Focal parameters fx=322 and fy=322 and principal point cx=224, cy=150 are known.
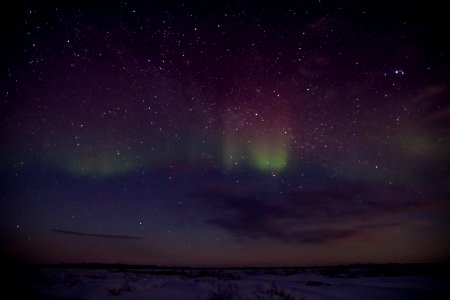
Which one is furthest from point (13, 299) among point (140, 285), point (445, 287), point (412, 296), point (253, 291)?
point (445, 287)

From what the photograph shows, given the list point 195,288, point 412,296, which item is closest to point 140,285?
point 195,288

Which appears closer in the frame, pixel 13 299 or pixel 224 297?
pixel 13 299

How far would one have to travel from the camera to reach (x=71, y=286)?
1140 centimetres

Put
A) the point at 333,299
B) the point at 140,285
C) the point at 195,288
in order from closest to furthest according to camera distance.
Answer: the point at 333,299 → the point at 195,288 → the point at 140,285

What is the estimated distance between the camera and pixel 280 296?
9508 mm

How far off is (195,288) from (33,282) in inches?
229

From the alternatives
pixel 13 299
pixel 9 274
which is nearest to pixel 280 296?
pixel 13 299

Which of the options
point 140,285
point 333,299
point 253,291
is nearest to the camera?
point 333,299

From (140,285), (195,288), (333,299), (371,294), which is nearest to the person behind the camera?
(333,299)

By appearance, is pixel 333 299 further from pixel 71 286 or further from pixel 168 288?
pixel 71 286

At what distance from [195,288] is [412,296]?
6.77 meters

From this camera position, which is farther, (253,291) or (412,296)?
(253,291)

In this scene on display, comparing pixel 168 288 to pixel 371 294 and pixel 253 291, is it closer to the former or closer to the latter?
pixel 253 291

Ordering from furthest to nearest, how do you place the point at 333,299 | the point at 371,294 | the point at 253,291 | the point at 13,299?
1. the point at 253,291
2. the point at 371,294
3. the point at 333,299
4. the point at 13,299
